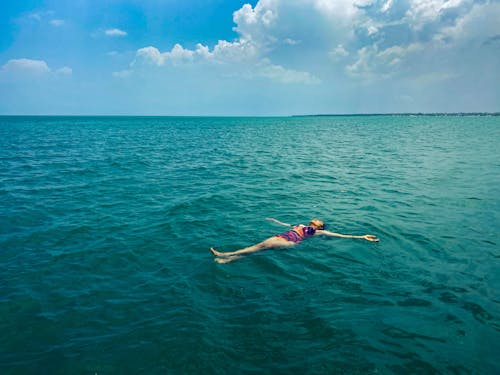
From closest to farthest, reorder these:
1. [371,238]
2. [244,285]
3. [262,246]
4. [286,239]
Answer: [244,285] → [262,246] → [286,239] → [371,238]

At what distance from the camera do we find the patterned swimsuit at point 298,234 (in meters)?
11.8

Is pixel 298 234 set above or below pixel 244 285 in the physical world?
above

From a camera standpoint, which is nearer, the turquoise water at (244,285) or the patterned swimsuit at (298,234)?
the turquoise water at (244,285)

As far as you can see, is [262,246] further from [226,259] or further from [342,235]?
[342,235]

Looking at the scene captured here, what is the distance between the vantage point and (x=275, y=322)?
7379 millimetres

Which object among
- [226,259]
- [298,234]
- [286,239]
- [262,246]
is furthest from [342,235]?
[226,259]

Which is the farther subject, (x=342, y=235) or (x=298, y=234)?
(x=342, y=235)

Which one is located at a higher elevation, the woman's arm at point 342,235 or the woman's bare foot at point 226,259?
the woman's arm at point 342,235

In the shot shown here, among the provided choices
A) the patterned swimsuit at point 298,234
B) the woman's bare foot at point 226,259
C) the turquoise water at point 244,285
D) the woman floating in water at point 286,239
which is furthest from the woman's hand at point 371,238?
the woman's bare foot at point 226,259

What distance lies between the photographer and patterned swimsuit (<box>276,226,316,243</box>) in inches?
463

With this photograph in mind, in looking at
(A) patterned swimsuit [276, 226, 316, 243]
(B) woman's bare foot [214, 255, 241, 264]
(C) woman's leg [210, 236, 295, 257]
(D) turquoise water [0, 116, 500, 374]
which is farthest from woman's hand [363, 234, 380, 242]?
(B) woman's bare foot [214, 255, 241, 264]

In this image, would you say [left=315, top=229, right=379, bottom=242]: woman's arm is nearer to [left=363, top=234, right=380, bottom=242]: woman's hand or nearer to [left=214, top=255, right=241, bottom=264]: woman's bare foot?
[left=363, top=234, right=380, bottom=242]: woman's hand

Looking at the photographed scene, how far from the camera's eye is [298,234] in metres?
12.1

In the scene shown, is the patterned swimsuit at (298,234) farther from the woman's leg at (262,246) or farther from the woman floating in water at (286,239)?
the woman's leg at (262,246)
